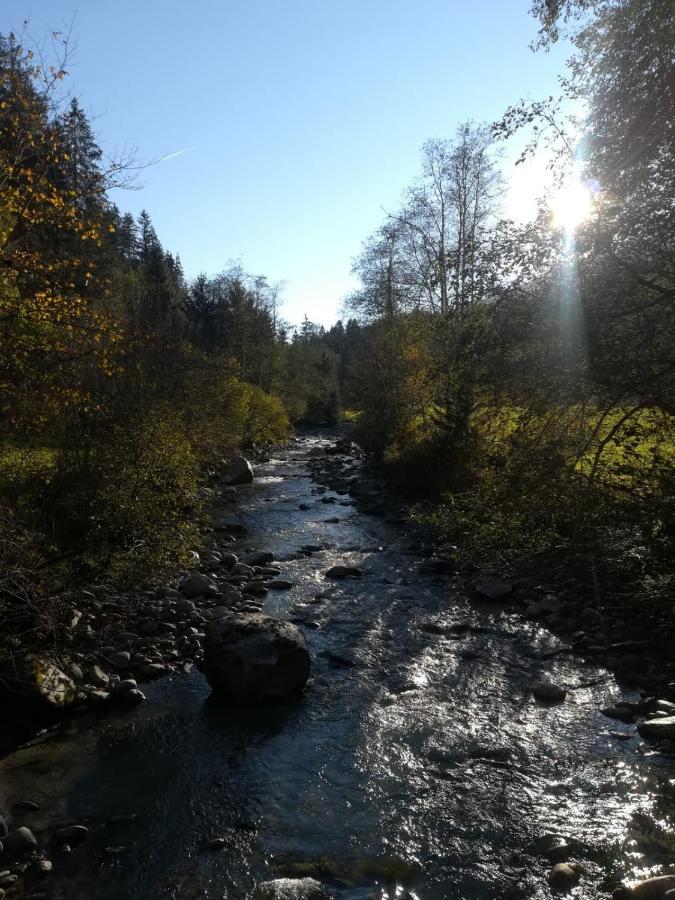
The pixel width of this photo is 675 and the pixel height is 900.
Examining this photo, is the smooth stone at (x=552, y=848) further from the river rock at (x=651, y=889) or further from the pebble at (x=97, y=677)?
the pebble at (x=97, y=677)

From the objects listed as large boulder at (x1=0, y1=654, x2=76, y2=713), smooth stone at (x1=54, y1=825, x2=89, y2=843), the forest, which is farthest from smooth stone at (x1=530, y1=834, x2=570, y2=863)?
large boulder at (x1=0, y1=654, x2=76, y2=713)

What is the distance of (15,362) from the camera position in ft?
30.3

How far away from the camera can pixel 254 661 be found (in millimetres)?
7449

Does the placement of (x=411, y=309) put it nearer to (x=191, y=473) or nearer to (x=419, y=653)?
(x=191, y=473)

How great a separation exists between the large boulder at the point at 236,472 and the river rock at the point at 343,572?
11.1 m

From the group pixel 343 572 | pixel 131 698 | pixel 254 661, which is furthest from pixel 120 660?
pixel 343 572

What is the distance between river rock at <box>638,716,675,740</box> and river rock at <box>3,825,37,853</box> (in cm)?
601

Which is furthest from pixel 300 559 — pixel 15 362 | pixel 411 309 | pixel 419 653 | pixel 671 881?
pixel 411 309

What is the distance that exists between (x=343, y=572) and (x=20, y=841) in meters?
8.28

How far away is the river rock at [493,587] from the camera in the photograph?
36.4ft

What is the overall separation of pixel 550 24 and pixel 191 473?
11497mm

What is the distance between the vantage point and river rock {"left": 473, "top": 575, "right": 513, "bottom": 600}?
11.1 meters

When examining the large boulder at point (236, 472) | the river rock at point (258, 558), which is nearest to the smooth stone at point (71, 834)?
the river rock at point (258, 558)

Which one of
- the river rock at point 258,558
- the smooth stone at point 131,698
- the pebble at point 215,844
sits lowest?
the pebble at point 215,844
